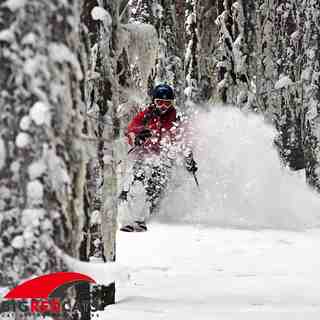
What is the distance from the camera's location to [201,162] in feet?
37.0

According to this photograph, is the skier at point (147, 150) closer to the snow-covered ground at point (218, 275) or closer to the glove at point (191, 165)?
the glove at point (191, 165)

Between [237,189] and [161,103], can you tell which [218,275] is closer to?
[161,103]

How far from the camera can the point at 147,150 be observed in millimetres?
9539

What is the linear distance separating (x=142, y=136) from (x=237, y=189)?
7.67 feet

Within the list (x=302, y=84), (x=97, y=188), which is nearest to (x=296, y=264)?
(x=97, y=188)

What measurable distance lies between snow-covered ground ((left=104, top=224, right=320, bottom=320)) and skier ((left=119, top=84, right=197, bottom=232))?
459 mm

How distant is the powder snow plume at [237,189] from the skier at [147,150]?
2.44 feet

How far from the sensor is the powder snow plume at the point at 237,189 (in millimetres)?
10461

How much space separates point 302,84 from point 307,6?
1414 mm

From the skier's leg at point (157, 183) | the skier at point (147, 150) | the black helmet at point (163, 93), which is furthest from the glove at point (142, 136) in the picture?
the skier's leg at point (157, 183)

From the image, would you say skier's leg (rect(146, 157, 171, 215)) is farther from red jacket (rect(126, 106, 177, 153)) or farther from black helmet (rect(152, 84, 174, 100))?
black helmet (rect(152, 84, 174, 100))

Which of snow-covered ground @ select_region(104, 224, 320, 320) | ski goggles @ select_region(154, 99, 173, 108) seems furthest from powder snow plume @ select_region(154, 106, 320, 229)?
ski goggles @ select_region(154, 99, 173, 108)

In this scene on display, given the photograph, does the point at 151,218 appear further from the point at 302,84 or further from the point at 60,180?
the point at 60,180

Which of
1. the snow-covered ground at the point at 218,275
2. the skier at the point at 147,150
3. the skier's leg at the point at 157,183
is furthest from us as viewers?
the skier's leg at the point at 157,183
